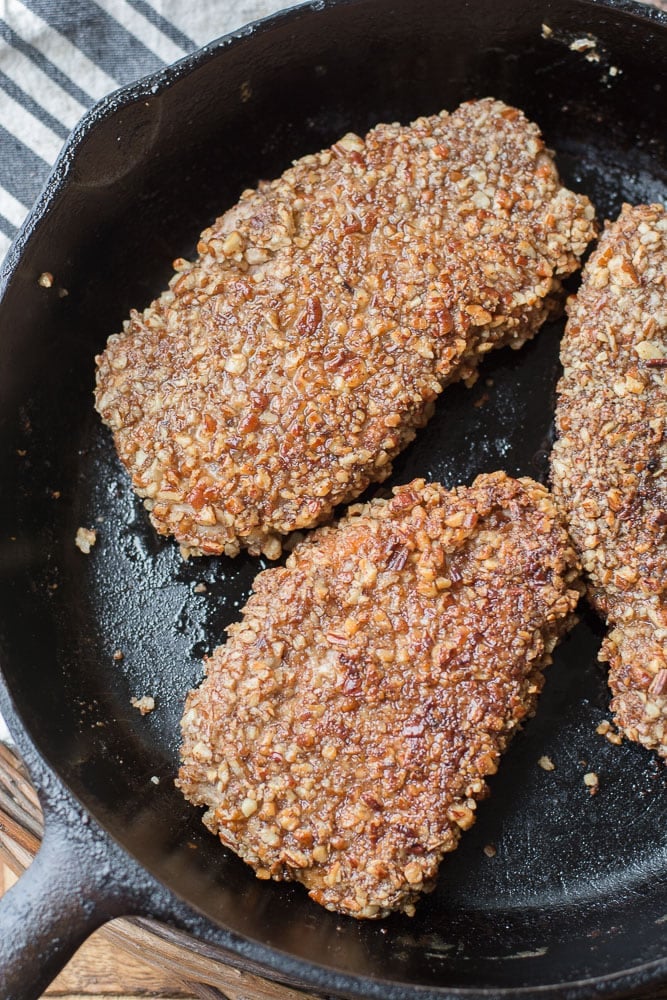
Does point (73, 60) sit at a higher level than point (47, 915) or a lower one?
higher

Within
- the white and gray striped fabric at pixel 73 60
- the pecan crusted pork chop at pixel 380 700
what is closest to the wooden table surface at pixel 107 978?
the pecan crusted pork chop at pixel 380 700

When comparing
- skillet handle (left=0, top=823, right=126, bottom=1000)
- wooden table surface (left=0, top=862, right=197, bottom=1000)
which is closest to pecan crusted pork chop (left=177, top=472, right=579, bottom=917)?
skillet handle (left=0, top=823, right=126, bottom=1000)

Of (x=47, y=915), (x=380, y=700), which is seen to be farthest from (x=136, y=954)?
(x=380, y=700)

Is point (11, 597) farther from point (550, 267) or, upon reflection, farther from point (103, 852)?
point (550, 267)

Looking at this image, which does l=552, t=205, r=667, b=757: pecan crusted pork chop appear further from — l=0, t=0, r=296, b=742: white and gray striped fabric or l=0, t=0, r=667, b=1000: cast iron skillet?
l=0, t=0, r=296, b=742: white and gray striped fabric

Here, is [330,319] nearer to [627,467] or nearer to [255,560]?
[255,560]

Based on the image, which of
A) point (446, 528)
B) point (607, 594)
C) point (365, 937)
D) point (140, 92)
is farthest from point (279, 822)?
point (140, 92)
